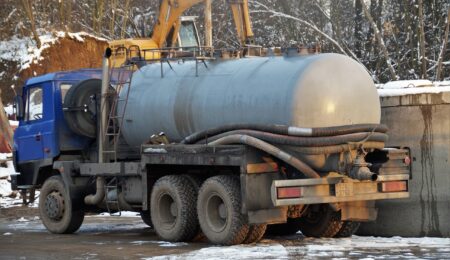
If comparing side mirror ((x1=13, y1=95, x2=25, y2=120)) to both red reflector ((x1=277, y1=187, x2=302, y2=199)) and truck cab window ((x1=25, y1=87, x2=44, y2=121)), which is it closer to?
truck cab window ((x1=25, y1=87, x2=44, y2=121))

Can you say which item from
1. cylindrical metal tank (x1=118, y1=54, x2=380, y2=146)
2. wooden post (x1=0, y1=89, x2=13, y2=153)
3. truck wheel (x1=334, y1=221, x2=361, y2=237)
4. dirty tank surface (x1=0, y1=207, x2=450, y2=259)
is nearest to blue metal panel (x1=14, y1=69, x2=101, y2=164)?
dirty tank surface (x1=0, y1=207, x2=450, y2=259)

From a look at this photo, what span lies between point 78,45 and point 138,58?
2228 cm

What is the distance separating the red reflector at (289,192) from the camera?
48.3 ft

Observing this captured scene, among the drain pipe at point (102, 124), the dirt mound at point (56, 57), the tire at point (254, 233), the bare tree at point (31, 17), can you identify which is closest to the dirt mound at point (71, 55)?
the dirt mound at point (56, 57)

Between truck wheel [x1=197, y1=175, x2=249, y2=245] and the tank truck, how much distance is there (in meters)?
0.02

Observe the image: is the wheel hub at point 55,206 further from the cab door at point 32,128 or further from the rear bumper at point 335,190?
the rear bumper at point 335,190

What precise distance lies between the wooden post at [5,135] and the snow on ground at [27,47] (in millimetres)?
6539

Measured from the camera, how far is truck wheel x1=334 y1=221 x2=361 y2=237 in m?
16.6

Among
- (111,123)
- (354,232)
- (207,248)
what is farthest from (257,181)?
(111,123)

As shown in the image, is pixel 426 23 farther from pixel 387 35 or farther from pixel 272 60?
pixel 272 60

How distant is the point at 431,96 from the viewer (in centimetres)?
1605

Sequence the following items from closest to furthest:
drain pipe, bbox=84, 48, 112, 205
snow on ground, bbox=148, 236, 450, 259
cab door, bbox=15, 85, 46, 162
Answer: snow on ground, bbox=148, 236, 450, 259 < drain pipe, bbox=84, 48, 112, 205 < cab door, bbox=15, 85, 46, 162

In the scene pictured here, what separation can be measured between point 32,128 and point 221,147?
559 centimetres

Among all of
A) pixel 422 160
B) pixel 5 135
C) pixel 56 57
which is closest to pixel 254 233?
pixel 422 160
